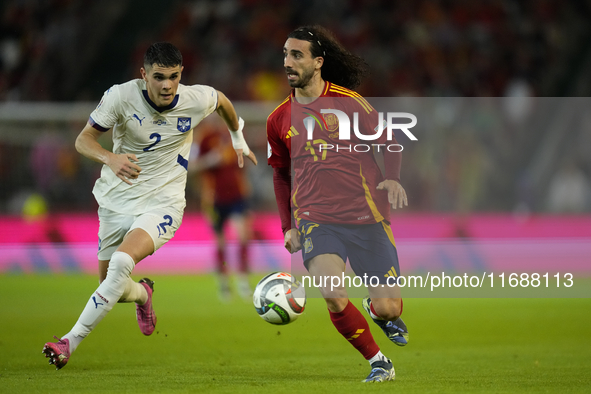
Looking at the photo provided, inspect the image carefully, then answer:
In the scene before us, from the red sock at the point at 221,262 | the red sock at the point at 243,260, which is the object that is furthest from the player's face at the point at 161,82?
the red sock at the point at 243,260

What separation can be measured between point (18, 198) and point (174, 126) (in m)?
9.94

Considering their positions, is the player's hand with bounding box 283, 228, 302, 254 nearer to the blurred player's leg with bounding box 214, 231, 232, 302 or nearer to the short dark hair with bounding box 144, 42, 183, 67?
the short dark hair with bounding box 144, 42, 183, 67

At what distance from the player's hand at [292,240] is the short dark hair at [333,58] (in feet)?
3.95

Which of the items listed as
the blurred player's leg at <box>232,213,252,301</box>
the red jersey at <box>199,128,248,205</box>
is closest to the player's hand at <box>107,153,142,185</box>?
the blurred player's leg at <box>232,213,252,301</box>

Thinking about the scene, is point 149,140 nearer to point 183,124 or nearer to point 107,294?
point 183,124

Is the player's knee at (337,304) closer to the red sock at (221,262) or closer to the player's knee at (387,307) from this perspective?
the player's knee at (387,307)

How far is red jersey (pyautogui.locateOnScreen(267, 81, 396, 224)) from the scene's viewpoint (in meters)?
5.58

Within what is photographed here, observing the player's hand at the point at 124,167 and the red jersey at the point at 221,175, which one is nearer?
the player's hand at the point at 124,167

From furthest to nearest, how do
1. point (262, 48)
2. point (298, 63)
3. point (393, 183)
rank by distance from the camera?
point (262, 48)
point (298, 63)
point (393, 183)

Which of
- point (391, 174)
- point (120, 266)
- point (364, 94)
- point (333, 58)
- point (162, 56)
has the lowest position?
point (120, 266)

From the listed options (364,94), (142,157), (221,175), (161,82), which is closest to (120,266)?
(142,157)

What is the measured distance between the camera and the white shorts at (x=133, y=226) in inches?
239

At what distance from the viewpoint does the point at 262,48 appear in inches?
729

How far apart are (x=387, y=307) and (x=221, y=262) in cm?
591
